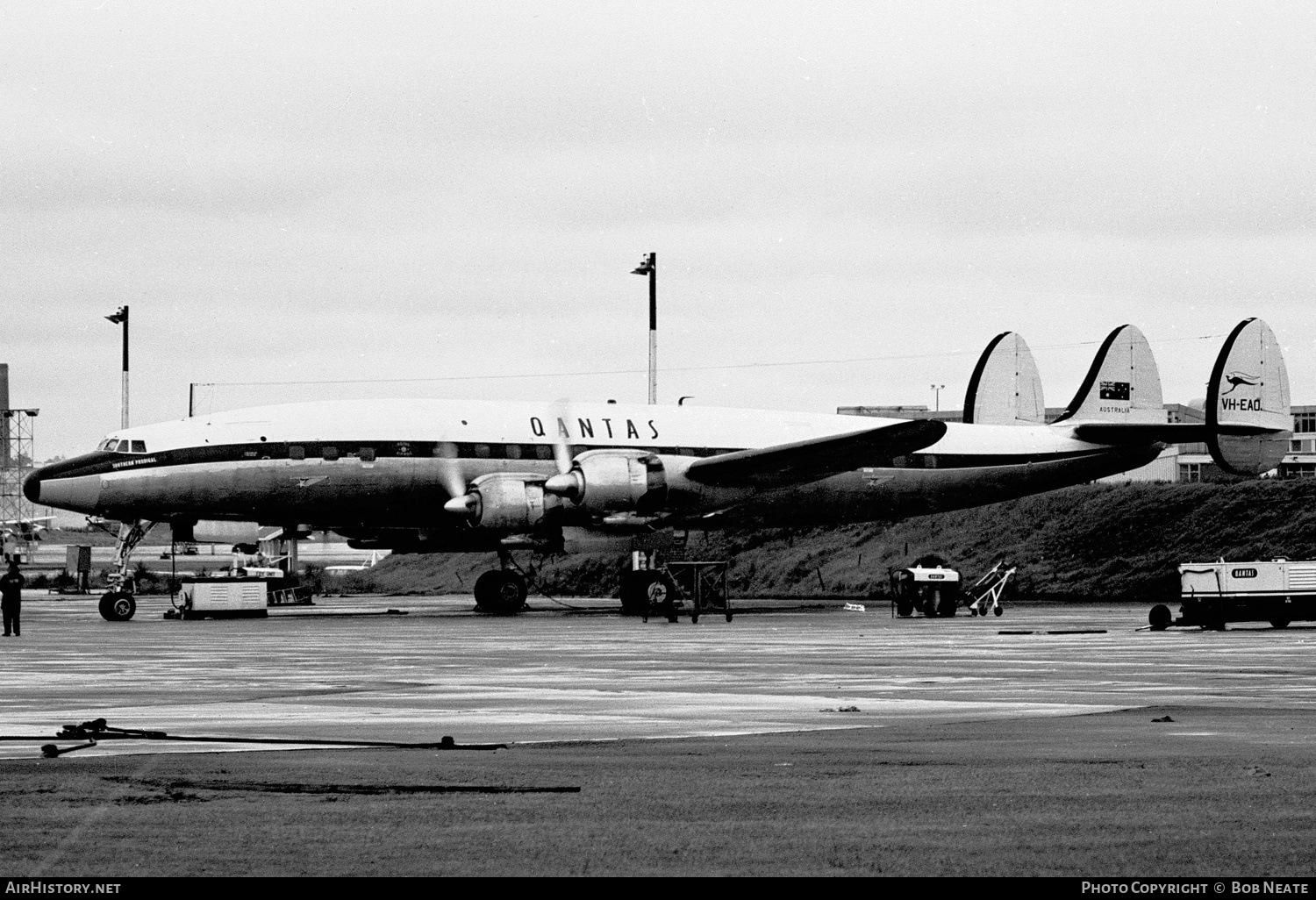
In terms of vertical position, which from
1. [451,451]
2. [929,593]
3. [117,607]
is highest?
[451,451]

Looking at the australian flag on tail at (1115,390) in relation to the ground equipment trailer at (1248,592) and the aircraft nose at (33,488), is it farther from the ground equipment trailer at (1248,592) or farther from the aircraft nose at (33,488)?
the aircraft nose at (33,488)

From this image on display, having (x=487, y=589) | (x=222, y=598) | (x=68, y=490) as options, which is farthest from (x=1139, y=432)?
(x=68, y=490)

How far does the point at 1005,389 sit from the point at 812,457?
13.5 m

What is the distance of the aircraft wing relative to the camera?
41.1 m

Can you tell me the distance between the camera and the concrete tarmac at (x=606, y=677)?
14.1m

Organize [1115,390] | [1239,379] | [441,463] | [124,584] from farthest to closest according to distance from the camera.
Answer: [1115,390]
[1239,379]
[441,463]
[124,584]

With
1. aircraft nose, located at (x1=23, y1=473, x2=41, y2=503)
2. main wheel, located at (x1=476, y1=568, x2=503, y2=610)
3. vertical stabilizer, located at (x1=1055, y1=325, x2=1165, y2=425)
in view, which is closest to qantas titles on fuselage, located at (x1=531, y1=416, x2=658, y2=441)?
main wheel, located at (x1=476, y1=568, x2=503, y2=610)

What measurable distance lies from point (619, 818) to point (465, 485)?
113 feet

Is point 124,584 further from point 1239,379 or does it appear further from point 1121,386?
point 1239,379

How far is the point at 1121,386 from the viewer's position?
53.8m

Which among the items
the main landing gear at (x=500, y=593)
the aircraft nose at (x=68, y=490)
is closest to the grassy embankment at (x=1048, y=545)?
the main landing gear at (x=500, y=593)

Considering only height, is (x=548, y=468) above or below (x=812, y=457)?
below

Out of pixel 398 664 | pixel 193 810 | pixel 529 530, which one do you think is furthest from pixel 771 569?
pixel 193 810
